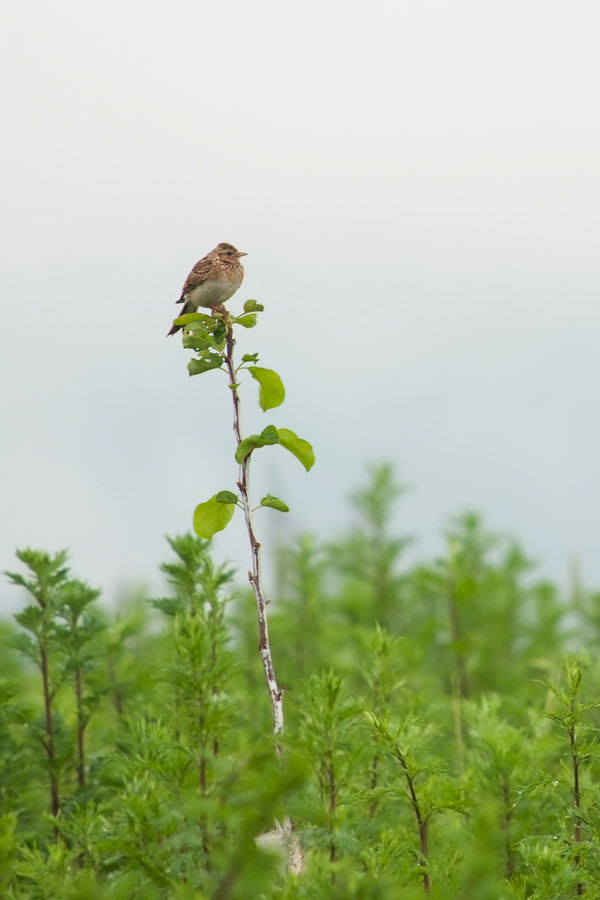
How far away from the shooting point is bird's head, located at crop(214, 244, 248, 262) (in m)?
3.07

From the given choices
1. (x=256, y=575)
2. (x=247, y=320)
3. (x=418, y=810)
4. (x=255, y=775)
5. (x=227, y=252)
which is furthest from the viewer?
(x=227, y=252)

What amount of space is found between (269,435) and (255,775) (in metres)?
0.82

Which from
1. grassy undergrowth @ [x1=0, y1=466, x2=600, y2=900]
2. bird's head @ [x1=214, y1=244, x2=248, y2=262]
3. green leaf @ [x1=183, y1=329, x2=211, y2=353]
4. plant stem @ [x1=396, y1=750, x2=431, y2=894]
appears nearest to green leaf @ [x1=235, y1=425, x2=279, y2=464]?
green leaf @ [x1=183, y1=329, x2=211, y2=353]

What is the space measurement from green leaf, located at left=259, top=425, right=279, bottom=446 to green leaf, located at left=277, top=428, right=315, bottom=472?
81 mm

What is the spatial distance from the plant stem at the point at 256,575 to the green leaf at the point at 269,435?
0.05m

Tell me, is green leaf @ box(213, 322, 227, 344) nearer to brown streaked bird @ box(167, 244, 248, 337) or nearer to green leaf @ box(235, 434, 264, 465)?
green leaf @ box(235, 434, 264, 465)

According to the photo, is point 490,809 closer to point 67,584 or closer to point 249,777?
point 249,777

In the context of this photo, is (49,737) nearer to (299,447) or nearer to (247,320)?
(299,447)

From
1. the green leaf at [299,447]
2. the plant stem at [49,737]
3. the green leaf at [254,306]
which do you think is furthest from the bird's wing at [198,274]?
the plant stem at [49,737]

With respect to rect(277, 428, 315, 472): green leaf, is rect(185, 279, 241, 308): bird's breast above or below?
above

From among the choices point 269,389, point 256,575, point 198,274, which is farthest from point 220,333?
point 198,274

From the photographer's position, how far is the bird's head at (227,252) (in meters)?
3.07

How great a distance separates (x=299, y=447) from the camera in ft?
7.06

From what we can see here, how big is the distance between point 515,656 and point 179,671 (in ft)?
14.9
